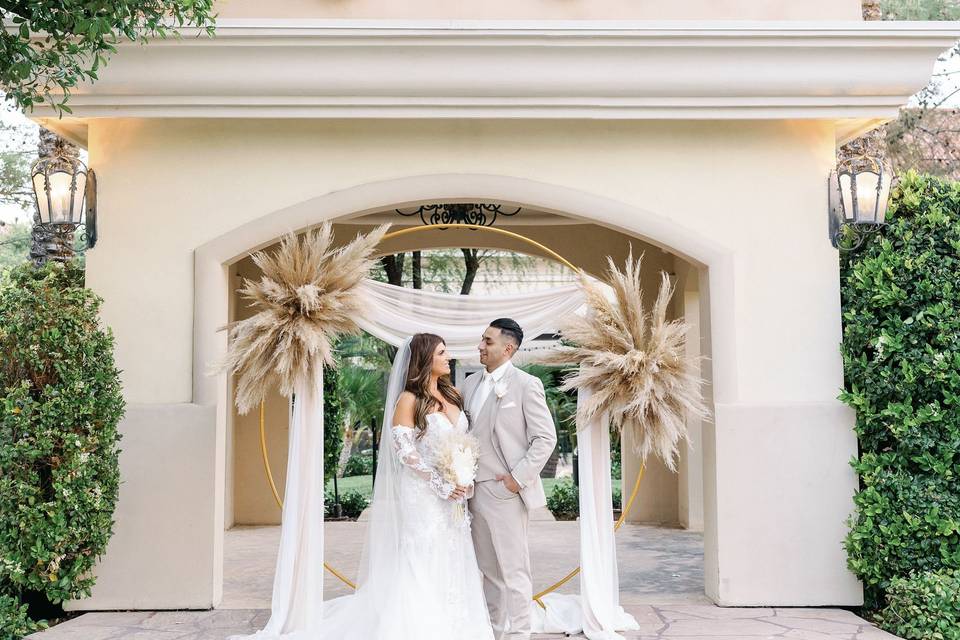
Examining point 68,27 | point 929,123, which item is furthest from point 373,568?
point 929,123

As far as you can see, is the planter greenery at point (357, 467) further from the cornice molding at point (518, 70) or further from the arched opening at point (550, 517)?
the cornice molding at point (518, 70)

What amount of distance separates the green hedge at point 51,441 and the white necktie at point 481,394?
8.07ft

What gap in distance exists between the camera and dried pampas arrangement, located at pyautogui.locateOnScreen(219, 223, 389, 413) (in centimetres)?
580

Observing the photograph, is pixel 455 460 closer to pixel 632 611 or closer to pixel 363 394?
pixel 632 611

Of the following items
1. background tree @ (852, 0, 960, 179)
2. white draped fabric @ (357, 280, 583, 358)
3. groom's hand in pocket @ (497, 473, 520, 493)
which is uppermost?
background tree @ (852, 0, 960, 179)

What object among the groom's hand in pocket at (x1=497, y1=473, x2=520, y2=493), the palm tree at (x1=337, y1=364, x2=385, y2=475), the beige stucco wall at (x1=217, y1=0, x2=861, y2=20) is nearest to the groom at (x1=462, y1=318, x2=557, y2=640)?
the groom's hand in pocket at (x1=497, y1=473, x2=520, y2=493)

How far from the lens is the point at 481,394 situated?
590cm

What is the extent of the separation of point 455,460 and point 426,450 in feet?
0.67

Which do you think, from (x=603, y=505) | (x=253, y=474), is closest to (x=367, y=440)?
(x=253, y=474)

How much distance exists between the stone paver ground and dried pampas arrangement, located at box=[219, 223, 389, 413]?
1.62m

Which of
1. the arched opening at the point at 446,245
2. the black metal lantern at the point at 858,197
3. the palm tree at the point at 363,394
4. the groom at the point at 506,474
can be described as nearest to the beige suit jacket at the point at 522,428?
the groom at the point at 506,474

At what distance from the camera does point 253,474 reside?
11.3 meters

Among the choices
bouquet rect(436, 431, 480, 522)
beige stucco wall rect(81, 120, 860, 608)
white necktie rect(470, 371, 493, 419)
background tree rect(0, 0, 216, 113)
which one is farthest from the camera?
beige stucco wall rect(81, 120, 860, 608)

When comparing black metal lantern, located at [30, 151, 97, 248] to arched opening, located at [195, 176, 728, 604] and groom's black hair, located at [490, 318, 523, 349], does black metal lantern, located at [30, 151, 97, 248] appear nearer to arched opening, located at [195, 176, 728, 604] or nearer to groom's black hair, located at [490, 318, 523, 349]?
arched opening, located at [195, 176, 728, 604]
